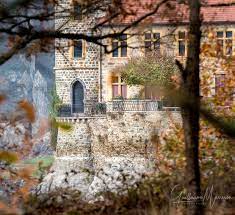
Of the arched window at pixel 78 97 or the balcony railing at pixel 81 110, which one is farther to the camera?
the arched window at pixel 78 97

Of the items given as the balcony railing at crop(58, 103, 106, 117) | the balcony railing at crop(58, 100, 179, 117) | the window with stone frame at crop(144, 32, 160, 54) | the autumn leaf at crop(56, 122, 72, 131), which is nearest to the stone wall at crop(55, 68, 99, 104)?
the balcony railing at crop(58, 103, 106, 117)

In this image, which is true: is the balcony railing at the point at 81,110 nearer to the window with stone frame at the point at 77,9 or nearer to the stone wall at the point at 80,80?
the stone wall at the point at 80,80

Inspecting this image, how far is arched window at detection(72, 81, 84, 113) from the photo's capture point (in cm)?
2975

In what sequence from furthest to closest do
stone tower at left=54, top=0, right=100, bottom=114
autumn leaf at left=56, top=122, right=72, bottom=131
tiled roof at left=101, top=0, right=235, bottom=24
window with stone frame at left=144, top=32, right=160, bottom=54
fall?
stone tower at left=54, top=0, right=100, bottom=114 < window with stone frame at left=144, top=32, right=160, bottom=54 < tiled roof at left=101, top=0, right=235, bottom=24 < autumn leaf at left=56, top=122, right=72, bottom=131

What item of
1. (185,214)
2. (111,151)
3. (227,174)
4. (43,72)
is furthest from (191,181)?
(43,72)

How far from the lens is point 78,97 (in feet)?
99.1

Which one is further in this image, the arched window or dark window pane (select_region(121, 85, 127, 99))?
the arched window

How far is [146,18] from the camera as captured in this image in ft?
13.7

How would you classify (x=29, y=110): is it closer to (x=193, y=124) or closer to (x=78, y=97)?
(x=193, y=124)

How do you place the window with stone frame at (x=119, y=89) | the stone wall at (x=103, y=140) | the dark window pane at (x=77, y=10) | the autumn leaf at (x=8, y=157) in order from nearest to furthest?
1. the autumn leaf at (x=8, y=157)
2. the dark window pane at (x=77, y=10)
3. the stone wall at (x=103, y=140)
4. the window with stone frame at (x=119, y=89)

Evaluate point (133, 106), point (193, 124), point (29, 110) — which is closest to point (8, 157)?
point (29, 110)

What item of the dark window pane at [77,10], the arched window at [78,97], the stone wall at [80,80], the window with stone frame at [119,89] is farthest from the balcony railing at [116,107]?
the dark window pane at [77,10]

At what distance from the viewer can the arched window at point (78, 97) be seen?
29748mm

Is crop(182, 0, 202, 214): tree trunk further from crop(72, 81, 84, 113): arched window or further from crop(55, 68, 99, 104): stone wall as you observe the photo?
crop(72, 81, 84, 113): arched window
